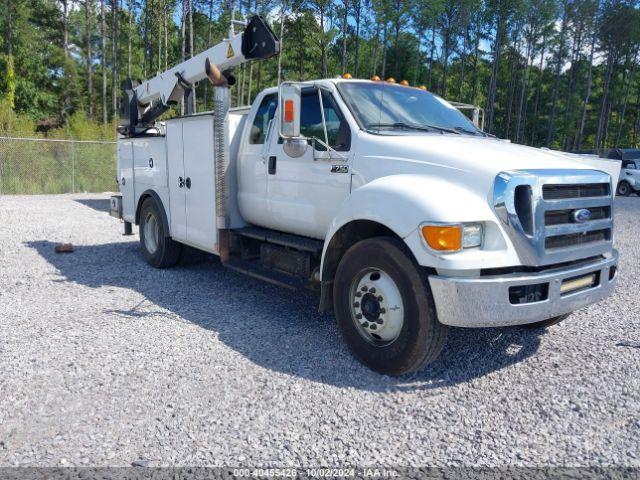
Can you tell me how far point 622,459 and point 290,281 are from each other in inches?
120

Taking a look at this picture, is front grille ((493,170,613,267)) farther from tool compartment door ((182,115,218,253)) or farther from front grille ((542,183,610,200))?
tool compartment door ((182,115,218,253))

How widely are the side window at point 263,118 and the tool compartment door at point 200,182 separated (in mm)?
510

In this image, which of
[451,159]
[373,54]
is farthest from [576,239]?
[373,54]

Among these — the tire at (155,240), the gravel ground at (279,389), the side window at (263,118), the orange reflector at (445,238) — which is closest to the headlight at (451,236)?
the orange reflector at (445,238)

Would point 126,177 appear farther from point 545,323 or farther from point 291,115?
point 545,323

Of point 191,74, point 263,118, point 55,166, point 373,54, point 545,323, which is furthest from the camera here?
point 373,54

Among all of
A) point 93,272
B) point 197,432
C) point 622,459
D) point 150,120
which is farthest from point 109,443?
point 150,120

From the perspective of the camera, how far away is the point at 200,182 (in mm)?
6266

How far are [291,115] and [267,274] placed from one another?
170 centimetres

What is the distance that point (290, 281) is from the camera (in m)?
5.15

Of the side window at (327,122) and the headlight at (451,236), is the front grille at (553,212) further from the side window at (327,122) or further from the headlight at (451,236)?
the side window at (327,122)

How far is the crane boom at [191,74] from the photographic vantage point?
19.5 ft

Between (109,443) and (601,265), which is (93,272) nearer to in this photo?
(109,443)

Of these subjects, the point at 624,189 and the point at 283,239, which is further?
the point at 624,189
